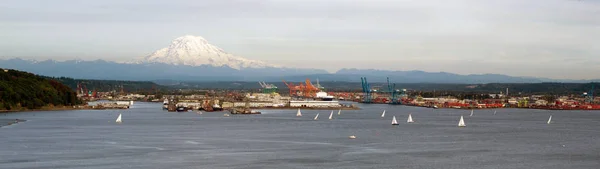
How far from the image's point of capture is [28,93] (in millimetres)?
72812

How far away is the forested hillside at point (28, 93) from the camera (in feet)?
228

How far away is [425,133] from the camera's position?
44.5m

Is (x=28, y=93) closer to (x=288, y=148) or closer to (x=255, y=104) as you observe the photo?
(x=255, y=104)

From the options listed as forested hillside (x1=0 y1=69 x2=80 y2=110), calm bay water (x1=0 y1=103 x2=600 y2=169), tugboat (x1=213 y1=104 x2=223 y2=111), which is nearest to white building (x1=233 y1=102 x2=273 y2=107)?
tugboat (x1=213 y1=104 x2=223 y2=111)

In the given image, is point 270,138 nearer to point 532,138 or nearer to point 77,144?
point 77,144

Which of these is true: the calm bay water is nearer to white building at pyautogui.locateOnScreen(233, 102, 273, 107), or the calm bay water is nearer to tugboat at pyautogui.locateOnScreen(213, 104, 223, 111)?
tugboat at pyautogui.locateOnScreen(213, 104, 223, 111)

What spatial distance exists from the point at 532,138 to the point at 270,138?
13.4m

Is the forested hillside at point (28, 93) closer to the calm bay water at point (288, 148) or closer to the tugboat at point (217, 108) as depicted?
the tugboat at point (217, 108)

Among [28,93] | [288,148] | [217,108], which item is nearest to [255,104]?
[217,108]

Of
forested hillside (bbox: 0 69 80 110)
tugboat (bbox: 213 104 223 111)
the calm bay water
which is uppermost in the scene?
forested hillside (bbox: 0 69 80 110)

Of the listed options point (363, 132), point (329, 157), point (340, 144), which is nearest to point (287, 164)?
point (329, 157)

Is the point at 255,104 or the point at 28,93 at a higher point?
the point at 28,93

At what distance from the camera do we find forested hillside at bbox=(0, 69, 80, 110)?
69.4 m

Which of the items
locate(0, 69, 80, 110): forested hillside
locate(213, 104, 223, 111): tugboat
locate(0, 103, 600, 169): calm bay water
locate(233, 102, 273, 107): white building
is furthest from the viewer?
locate(233, 102, 273, 107): white building
